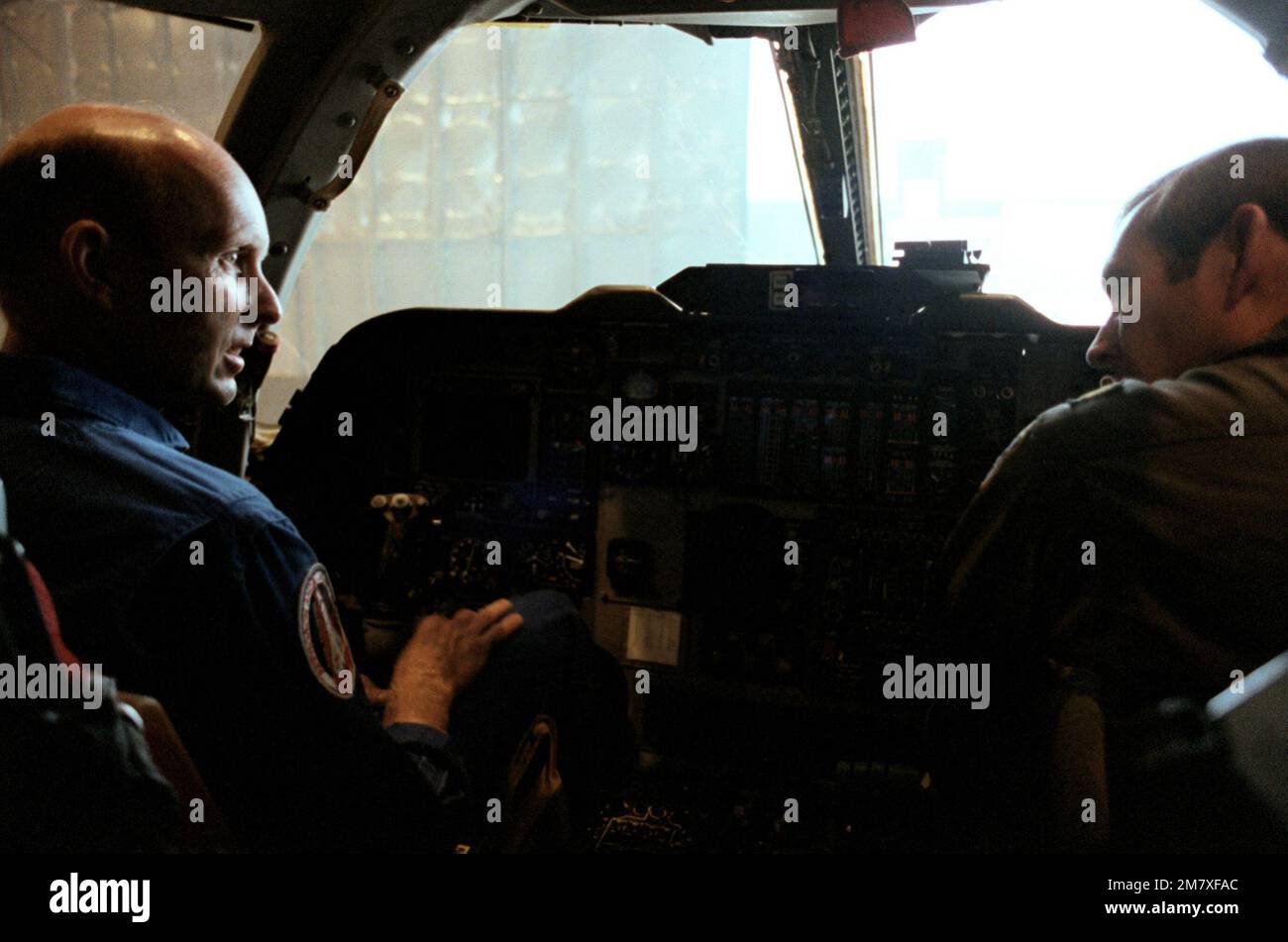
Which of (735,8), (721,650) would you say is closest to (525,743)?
(721,650)

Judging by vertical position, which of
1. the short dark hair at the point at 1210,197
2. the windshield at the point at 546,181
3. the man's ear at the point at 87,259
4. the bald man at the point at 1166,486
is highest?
the windshield at the point at 546,181

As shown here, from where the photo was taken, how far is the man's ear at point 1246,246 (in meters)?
1.02

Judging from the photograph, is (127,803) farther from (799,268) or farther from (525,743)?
(799,268)

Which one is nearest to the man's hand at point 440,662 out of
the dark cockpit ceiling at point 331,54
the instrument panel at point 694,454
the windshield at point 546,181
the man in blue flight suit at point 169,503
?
the man in blue flight suit at point 169,503

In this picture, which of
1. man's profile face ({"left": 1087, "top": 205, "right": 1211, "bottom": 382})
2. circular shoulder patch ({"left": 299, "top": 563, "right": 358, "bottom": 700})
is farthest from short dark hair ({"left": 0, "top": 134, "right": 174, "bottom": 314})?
man's profile face ({"left": 1087, "top": 205, "right": 1211, "bottom": 382})

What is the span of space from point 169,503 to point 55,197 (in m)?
0.40

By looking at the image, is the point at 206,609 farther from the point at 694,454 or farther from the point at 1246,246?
the point at 694,454

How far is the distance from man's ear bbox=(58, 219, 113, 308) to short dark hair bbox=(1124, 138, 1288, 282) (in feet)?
4.01

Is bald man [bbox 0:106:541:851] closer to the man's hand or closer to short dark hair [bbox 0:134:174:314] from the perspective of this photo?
short dark hair [bbox 0:134:174:314]

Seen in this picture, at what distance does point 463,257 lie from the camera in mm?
Answer: 5168

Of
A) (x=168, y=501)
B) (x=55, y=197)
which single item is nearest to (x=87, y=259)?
(x=55, y=197)

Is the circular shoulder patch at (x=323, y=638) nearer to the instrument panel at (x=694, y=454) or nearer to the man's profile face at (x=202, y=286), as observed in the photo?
the man's profile face at (x=202, y=286)

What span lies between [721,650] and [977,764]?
2.93 feet

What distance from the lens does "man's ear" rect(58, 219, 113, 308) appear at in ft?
3.29
